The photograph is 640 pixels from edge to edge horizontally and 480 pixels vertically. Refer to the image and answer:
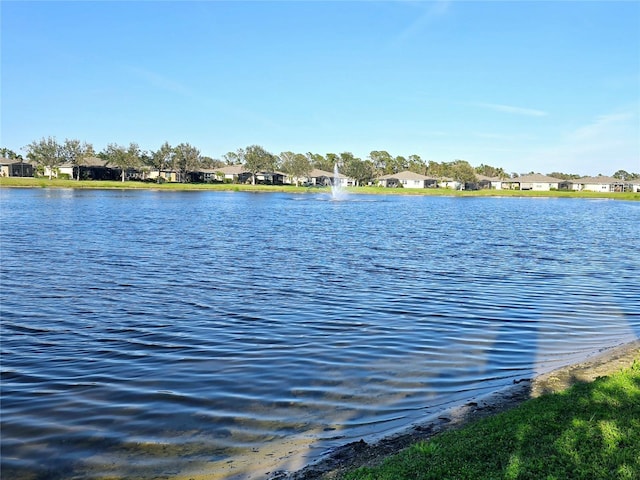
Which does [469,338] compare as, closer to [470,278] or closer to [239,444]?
[239,444]

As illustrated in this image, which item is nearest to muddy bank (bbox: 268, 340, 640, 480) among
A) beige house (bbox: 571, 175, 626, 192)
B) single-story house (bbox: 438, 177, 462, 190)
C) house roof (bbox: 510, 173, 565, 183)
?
single-story house (bbox: 438, 177, 462, 190)

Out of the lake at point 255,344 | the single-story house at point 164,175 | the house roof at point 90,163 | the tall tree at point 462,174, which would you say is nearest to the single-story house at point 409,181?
the tall tree at point 462,174

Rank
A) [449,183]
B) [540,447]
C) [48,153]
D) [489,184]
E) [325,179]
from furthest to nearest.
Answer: [489,184] → [449,183] → [325,179] → [48,153] → [540,447]

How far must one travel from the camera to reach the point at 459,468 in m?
5.38

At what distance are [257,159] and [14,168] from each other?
6074 cm

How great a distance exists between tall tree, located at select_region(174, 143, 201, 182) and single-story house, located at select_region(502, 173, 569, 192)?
103162mm

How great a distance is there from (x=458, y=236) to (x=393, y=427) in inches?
1233

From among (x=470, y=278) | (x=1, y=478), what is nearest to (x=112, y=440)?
(x=1, y=478)

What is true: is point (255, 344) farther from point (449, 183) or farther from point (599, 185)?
point (599, 185)

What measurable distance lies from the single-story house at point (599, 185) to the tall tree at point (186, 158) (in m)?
123

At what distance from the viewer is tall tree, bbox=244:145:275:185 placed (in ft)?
491

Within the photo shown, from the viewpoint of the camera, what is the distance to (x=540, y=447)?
18.9ft

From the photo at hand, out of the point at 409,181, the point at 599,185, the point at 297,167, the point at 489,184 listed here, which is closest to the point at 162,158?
the point at 297,167

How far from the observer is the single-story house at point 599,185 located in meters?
179
